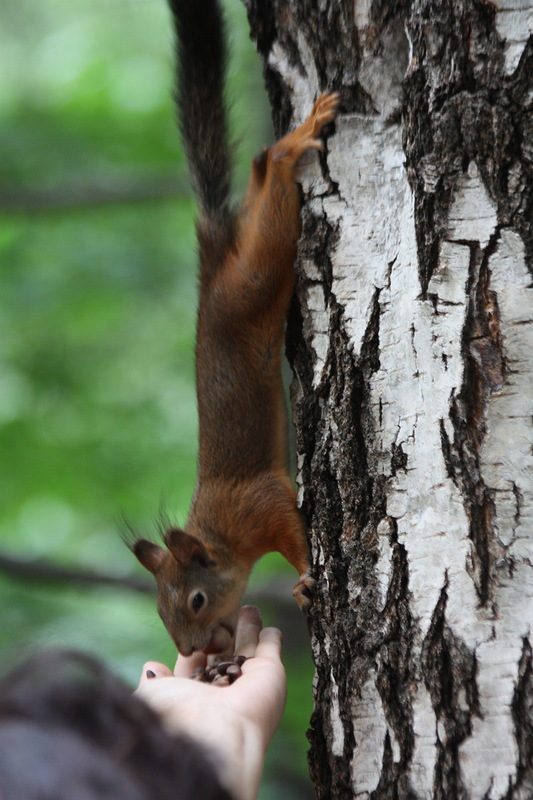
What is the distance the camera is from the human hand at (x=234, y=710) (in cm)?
139

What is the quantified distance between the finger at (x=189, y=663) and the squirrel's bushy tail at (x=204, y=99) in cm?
144

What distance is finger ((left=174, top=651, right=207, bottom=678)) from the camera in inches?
96.0

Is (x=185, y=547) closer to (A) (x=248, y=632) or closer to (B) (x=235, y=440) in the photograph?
(B) (x=235, y=440)

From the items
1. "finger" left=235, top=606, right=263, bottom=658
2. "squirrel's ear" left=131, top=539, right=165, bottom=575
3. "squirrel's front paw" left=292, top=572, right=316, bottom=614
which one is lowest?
"squirrel's ear" left=131, top=539, right=165, bottom=575

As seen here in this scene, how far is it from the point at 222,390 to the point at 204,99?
3.12 ft

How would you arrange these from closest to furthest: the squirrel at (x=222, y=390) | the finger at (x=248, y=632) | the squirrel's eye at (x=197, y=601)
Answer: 1. the finger at (x=248, y=632)
2. the squirrel at (x=222, y=390)
3. the squirrel's eye at (x=197, y=601)

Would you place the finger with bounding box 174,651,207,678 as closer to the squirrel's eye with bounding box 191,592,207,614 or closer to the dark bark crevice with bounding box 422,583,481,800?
the squirrel's eye with bounding box 191,592,207,614

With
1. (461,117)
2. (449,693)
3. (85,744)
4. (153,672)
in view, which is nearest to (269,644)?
(153,672)

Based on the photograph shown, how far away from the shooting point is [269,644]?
2090 mm

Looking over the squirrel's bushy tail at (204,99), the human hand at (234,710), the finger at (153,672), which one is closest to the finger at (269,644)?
the human hand at (234,710)

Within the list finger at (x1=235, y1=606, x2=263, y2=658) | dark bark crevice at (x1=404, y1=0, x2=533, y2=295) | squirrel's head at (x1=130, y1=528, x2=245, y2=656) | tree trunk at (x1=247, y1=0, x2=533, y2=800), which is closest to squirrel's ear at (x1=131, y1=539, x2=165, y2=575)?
squirrel's head at (x1=130, y1=528, x2=245, y2=656)

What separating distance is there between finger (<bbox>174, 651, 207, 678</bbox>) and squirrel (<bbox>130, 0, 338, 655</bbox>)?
25 millimetres

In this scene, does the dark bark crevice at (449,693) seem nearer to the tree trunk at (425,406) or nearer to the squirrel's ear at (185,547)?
the tree trunk at (425,406)

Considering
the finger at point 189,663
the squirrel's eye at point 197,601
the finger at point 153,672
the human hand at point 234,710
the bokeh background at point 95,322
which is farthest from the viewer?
the bokeh background at point 95,322
